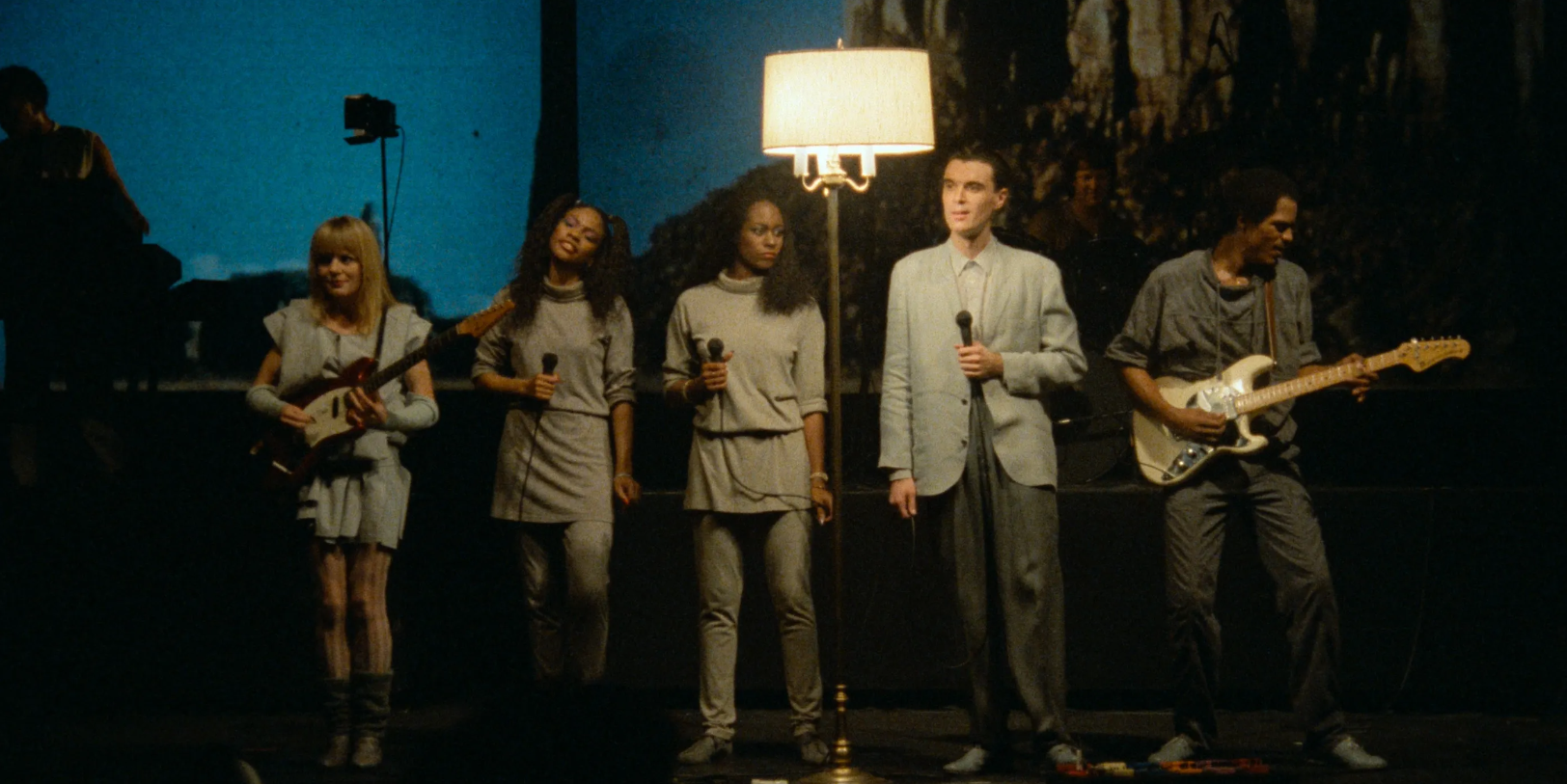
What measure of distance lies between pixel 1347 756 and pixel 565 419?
95.9 inches

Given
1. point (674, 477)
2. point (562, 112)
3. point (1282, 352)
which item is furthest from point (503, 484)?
point (1282, 352)

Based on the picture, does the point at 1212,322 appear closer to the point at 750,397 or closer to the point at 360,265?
the point at 750,397

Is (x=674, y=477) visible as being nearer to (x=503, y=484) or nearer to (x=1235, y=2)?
(x=503, y=484)

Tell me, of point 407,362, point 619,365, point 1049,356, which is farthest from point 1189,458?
point 407,362

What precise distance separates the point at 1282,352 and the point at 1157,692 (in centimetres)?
180

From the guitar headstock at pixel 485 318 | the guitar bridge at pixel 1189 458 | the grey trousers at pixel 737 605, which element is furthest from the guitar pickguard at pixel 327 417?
the guitar bridge at pixel 1189 458

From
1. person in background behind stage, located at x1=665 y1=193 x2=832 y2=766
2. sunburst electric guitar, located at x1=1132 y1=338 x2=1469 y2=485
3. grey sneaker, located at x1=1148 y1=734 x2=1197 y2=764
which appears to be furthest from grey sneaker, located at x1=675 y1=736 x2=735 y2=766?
sunburst electric guitar, located at x1=1132 y1=338 x2=1469 y2=485

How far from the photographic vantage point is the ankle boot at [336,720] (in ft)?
16.7

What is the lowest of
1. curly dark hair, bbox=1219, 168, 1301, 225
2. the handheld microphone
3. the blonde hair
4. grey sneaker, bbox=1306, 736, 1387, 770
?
grey sneaker, bbox=1306, 736, 1387, 770

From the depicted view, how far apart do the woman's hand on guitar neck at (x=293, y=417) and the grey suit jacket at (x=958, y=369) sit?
1.64 m

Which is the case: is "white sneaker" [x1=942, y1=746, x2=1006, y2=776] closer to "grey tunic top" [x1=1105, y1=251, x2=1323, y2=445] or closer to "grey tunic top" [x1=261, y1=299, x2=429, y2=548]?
"grey tunic top" [x1=1105, y1=251, x2=1323, y2=445]

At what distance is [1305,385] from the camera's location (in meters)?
4.82

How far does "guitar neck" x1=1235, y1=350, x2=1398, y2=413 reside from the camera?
4.80 metres

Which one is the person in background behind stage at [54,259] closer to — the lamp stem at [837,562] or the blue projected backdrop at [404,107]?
the blue projected backdrop at [404,107]
